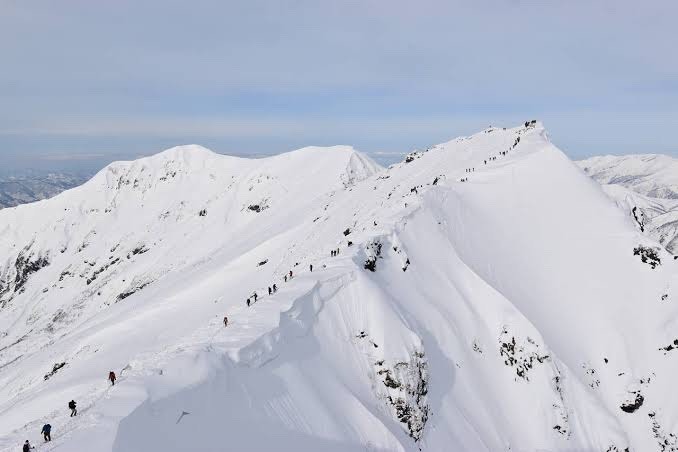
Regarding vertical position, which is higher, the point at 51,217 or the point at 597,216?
the point at 597,216

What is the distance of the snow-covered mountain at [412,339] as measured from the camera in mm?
21875

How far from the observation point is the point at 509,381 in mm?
39844

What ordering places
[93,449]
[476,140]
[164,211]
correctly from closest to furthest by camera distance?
[93,449] → [476,140] → [164,211]

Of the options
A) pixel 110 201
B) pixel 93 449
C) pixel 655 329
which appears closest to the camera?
pixel 93 449

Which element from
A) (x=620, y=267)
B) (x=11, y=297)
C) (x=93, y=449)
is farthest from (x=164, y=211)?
(x=93, y=449)

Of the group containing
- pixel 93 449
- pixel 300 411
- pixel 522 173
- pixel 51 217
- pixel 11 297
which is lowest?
pixel 11 297

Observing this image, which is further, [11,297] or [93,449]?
[11,297]

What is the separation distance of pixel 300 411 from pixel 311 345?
17.8 ft

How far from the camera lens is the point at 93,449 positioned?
51.2 feet

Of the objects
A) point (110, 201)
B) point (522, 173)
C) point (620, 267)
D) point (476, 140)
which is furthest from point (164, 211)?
point (620, 267)

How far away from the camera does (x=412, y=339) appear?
105 feet

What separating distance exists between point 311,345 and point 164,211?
14670 cm

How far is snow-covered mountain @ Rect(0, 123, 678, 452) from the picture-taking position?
2188 centimetres

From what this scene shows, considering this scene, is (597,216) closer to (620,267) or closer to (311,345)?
(620,267)
